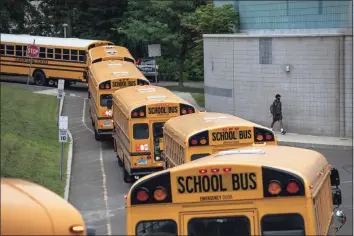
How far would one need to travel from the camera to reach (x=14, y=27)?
54.7ft

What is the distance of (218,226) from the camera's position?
800 centimetres

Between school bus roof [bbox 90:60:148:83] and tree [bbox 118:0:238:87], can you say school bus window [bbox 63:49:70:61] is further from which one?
school bus roof [bbox 90:60:148:83]

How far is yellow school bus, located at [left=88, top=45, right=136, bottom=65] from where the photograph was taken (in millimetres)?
32750

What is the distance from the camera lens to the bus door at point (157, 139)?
19.3 m

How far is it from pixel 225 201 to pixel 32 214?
288cm

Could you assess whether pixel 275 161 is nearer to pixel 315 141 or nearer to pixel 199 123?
pixel 199 123

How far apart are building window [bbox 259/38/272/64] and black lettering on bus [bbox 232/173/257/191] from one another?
2063cm

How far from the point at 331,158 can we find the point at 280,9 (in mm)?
12075

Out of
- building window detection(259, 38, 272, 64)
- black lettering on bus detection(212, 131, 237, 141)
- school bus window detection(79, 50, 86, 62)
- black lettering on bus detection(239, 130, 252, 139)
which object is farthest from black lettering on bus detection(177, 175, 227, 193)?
school bus window detection(79, 50, 86, 62)

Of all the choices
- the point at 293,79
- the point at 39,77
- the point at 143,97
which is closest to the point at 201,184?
the point at 143,97

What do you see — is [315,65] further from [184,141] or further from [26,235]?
[26,235]

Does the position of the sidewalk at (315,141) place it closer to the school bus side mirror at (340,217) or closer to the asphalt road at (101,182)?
the asphalt road at (101,182)

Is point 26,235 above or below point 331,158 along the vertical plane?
above

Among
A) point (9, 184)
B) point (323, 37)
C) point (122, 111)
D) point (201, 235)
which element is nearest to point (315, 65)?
point (323, 37)
